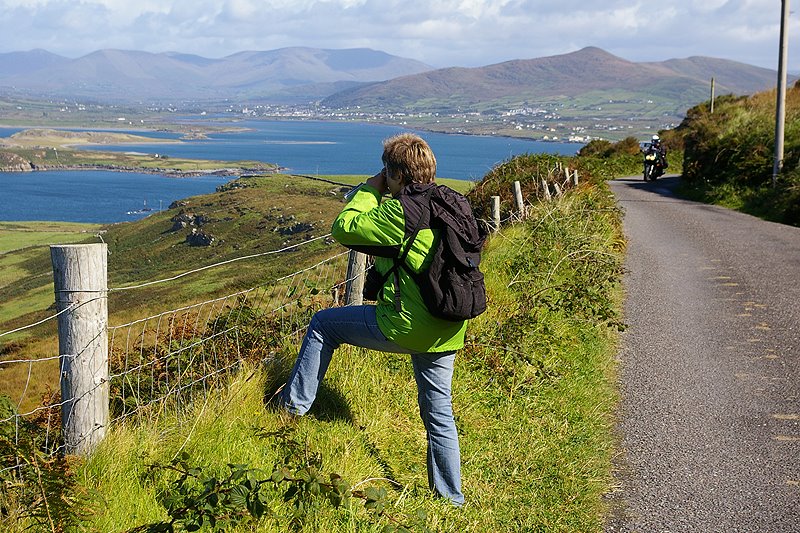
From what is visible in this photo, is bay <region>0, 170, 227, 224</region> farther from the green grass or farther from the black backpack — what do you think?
the black backpack

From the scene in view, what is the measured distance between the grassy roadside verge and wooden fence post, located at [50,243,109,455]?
0.14 metres

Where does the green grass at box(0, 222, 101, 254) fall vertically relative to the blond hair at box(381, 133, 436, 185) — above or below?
below

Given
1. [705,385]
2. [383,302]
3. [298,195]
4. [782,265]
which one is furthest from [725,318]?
[298,195]

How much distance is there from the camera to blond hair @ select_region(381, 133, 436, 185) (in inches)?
154

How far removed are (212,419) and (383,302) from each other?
1160 millimetres

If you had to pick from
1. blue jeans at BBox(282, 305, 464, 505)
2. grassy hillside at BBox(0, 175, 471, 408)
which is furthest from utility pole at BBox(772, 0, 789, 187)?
grassy hillside at BBox(0, 175, 471, 408)

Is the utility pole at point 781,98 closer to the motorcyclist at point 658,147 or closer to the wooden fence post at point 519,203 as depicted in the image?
the motorcyclist at point 658,147

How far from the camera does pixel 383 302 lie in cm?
412

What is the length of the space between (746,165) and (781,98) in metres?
2.27

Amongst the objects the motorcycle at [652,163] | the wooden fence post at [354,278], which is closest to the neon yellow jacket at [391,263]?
the wooden fence post at [354,278]

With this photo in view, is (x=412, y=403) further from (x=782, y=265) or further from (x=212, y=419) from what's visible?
(x=782, y=265)

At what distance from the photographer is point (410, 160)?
3.93 metres

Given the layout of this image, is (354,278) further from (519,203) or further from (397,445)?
(519,203)

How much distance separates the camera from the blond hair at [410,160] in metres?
3.92
